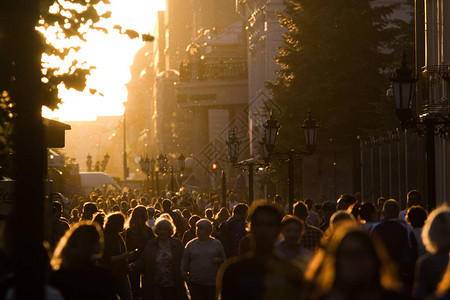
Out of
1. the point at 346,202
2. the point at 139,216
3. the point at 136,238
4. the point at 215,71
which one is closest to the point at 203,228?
the point at 139,216

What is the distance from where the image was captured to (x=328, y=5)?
1567 inches

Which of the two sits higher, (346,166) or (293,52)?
(293,52)

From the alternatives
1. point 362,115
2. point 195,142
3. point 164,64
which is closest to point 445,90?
point 362,115

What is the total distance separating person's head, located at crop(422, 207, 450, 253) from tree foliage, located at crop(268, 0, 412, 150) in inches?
1206

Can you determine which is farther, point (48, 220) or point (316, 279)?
point (48, 220)

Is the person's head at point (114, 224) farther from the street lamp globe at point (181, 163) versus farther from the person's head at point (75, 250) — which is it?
the street lamp globe at point (181, 163)

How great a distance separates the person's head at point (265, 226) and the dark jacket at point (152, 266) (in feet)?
19.8

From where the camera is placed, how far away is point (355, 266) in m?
5.86

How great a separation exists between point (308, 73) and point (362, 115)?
2.58m

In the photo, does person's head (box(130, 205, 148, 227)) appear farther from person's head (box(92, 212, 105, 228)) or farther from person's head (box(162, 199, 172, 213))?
person's head (box(162, 199, 172, 213))

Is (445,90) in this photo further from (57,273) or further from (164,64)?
(164,64)

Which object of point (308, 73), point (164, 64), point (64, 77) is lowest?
point (64, 77)

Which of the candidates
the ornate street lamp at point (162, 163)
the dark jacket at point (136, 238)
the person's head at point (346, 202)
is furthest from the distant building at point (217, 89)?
the dark jacket at point (136, 238)

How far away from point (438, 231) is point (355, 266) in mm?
2263
